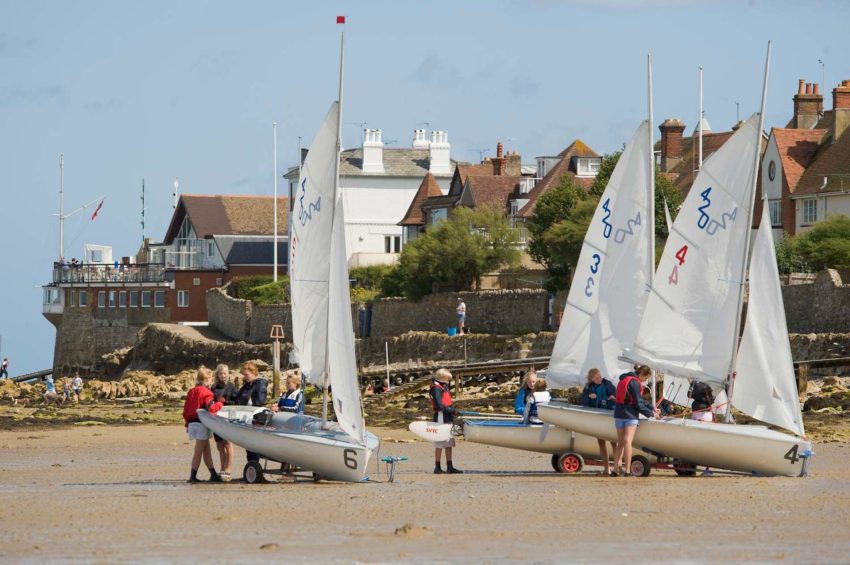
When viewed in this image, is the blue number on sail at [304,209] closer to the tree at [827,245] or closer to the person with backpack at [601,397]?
the person with backpack at [601,397]

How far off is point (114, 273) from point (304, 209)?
217ft

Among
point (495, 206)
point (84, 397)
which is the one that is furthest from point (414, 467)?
point (495, 206)

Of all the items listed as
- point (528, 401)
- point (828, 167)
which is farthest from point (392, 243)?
point (528, 401)

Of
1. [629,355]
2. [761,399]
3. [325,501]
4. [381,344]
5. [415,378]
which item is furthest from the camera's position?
[381,344]

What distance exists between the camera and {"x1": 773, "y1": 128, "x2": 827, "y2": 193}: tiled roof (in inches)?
2373

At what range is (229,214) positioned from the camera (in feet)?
298

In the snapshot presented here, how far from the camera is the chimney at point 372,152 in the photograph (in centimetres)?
8838

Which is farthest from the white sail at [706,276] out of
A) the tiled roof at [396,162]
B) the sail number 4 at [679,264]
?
the tiled roof at [396,162]

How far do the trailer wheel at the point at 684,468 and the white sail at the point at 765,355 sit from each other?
42.7 inches

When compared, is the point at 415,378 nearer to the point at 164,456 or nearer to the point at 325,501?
the point at 164,456

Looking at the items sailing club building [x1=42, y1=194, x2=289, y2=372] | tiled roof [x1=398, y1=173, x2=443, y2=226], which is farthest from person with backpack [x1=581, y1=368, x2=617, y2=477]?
sailing club building [x1=42, y1=194, x2=289, y2=372]

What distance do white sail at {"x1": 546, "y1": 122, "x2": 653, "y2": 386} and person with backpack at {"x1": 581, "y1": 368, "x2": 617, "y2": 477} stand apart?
3.12 meters

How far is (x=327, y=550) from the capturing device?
1433 cm

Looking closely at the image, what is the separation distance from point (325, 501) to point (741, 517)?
15.9 feet
